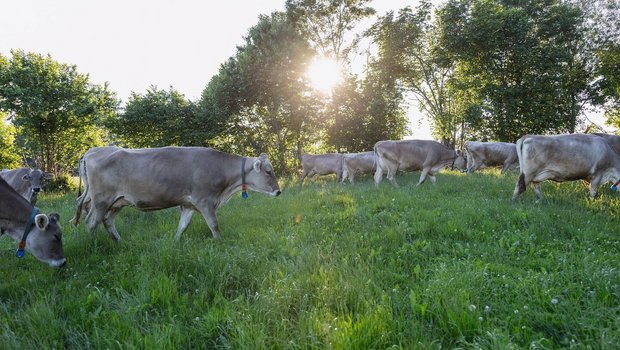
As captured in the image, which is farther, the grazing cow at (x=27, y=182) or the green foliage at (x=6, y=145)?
the green foliage at (x=6, y=145)

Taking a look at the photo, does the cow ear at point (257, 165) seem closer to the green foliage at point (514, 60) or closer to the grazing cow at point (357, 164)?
the grazing cow at point (357, 164)

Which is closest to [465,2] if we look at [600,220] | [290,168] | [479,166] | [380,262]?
[479,166]

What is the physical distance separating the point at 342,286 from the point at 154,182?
4.82 meters

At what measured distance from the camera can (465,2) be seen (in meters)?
29.1

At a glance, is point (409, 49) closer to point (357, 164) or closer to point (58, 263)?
point (357, 164)

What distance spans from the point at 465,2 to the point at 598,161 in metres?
24.6

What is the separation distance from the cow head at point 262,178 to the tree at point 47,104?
20928mm

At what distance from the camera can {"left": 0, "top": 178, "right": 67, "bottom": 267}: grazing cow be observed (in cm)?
544

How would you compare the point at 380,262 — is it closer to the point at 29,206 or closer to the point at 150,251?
the point at 150,251

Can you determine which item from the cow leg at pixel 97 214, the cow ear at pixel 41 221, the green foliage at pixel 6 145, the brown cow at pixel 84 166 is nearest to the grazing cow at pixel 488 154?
the brown cow at pixel 84 166

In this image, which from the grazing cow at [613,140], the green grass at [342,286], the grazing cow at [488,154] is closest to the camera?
the green grass at [342,286]

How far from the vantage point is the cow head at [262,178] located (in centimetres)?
844

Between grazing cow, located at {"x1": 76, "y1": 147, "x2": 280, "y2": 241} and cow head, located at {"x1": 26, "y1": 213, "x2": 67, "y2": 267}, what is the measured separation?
58.1 inches

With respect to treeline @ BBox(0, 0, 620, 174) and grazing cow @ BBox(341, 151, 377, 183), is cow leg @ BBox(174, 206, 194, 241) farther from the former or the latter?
treeline @ BBox(0, 0, 620, 174)
